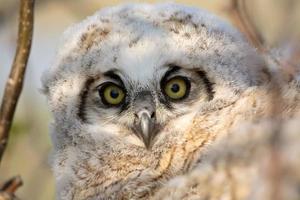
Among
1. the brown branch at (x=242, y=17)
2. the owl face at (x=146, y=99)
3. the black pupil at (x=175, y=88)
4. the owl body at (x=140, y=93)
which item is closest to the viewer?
the brown branch at (x=242, y=17)

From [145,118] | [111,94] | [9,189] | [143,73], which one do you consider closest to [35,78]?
[111,94]

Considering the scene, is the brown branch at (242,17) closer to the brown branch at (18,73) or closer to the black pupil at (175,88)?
the brown branch at (18,73)

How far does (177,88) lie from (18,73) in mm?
1519

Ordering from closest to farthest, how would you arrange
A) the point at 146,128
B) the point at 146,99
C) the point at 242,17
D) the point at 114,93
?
the point at 242,17 → the point at 146,128 → the point at 146,99 → the point at 114,93

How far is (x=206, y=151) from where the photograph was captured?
298 centimetres

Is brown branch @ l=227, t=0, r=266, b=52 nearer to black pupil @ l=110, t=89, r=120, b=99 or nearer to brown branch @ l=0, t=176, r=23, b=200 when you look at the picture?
brown branch @ l=0, t=176, r=23, b=200

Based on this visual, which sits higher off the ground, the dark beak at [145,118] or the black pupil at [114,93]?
the black pupil at [114,93]

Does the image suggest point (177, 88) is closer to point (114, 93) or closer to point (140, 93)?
point (140, 93)

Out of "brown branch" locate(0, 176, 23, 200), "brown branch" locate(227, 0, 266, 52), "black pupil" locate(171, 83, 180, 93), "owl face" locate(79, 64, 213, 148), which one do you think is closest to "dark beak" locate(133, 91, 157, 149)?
"owl face" locate(79, 64, 213, 148)

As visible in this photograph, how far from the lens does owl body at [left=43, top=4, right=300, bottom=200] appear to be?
10.5 ft

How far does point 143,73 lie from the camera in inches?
134

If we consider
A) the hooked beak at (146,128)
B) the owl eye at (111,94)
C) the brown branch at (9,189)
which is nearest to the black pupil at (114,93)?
the owl eye at (111,94)

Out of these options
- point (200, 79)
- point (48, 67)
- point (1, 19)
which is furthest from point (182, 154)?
point (1, 19)

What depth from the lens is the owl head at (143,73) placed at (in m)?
3.32
